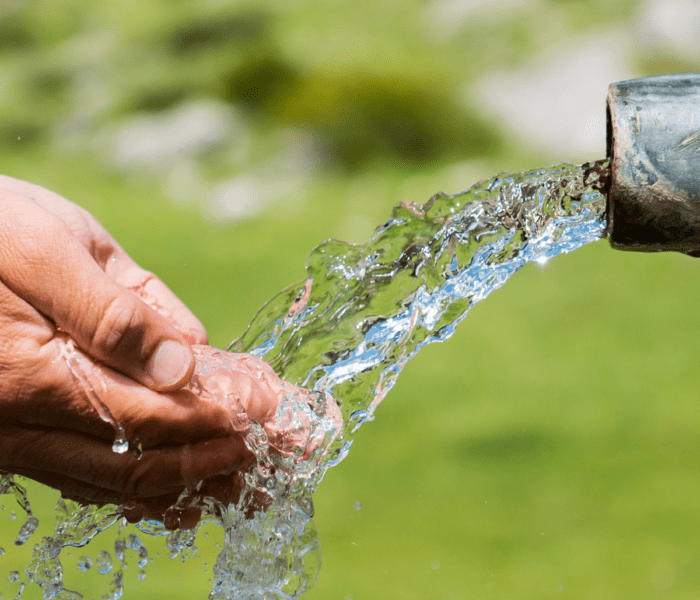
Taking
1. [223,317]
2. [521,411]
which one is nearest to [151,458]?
[521,411]

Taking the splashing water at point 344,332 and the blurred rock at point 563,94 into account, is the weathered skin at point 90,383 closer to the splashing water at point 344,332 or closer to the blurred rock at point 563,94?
the splashing water at point 344,332

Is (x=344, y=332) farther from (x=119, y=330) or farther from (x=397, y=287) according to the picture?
(x=119, y=330)

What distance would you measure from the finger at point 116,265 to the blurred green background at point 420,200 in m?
1.33

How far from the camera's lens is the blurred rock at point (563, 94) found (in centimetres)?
478

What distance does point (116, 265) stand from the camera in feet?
4.50

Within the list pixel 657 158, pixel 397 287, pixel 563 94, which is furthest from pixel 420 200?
pixel 657 158

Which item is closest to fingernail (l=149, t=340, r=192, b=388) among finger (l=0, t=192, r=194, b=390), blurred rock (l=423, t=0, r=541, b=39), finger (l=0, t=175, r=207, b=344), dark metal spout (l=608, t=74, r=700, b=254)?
finger (l=0, t=192, r=194, b=390)

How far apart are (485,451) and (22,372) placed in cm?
228

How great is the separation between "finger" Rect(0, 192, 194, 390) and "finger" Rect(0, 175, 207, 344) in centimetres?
22

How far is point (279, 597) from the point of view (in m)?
1.35

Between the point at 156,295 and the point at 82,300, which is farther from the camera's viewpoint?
the point at 156,295

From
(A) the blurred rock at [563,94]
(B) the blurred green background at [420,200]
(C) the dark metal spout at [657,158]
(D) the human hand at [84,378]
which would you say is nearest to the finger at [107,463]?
(D) the human hand at [84,378]

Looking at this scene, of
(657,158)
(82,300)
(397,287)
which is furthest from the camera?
(397,287)

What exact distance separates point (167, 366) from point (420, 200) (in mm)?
3374
